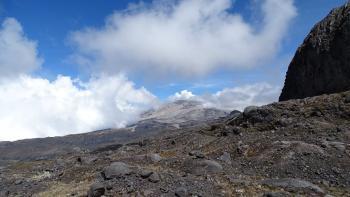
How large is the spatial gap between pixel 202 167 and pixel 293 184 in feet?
22.3

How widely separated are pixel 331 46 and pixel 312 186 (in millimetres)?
32669

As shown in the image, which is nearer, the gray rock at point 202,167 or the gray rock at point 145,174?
the gray rock at point 145,174

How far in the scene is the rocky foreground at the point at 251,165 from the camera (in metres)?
24.3

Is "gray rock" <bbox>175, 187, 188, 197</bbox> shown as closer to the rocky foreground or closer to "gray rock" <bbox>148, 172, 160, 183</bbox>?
the rocky foreground

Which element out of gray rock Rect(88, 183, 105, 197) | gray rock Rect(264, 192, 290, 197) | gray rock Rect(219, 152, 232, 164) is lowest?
gray rock Rect(264, 192, 290, 197)

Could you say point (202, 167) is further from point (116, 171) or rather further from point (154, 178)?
point (116, 171)

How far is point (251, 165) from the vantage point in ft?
97.3

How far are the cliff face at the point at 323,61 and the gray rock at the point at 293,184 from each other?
25.4 metres

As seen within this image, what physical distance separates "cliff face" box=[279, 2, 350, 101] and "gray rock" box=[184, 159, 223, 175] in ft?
78.0

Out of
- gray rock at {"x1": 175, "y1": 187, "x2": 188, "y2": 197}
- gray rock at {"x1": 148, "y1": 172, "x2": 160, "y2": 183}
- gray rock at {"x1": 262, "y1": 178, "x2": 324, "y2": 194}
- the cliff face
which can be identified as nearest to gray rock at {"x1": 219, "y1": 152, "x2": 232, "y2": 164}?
gray rock at {"x1": 262, "y1": 178, "x2": 324, "y2": 194}

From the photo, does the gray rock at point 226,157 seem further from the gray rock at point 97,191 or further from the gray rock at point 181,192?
the gray rock at point 97,191

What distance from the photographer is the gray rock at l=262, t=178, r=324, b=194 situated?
2311 centimetres

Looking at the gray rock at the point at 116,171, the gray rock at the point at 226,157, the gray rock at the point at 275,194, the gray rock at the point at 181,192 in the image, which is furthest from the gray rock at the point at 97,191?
the gray rock at the point at 226,157

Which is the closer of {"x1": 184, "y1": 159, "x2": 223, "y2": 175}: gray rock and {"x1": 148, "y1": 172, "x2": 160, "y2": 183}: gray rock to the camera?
{"x1": 148, "y1": 172, "x2": 160, "y2": 183}: gray rock
